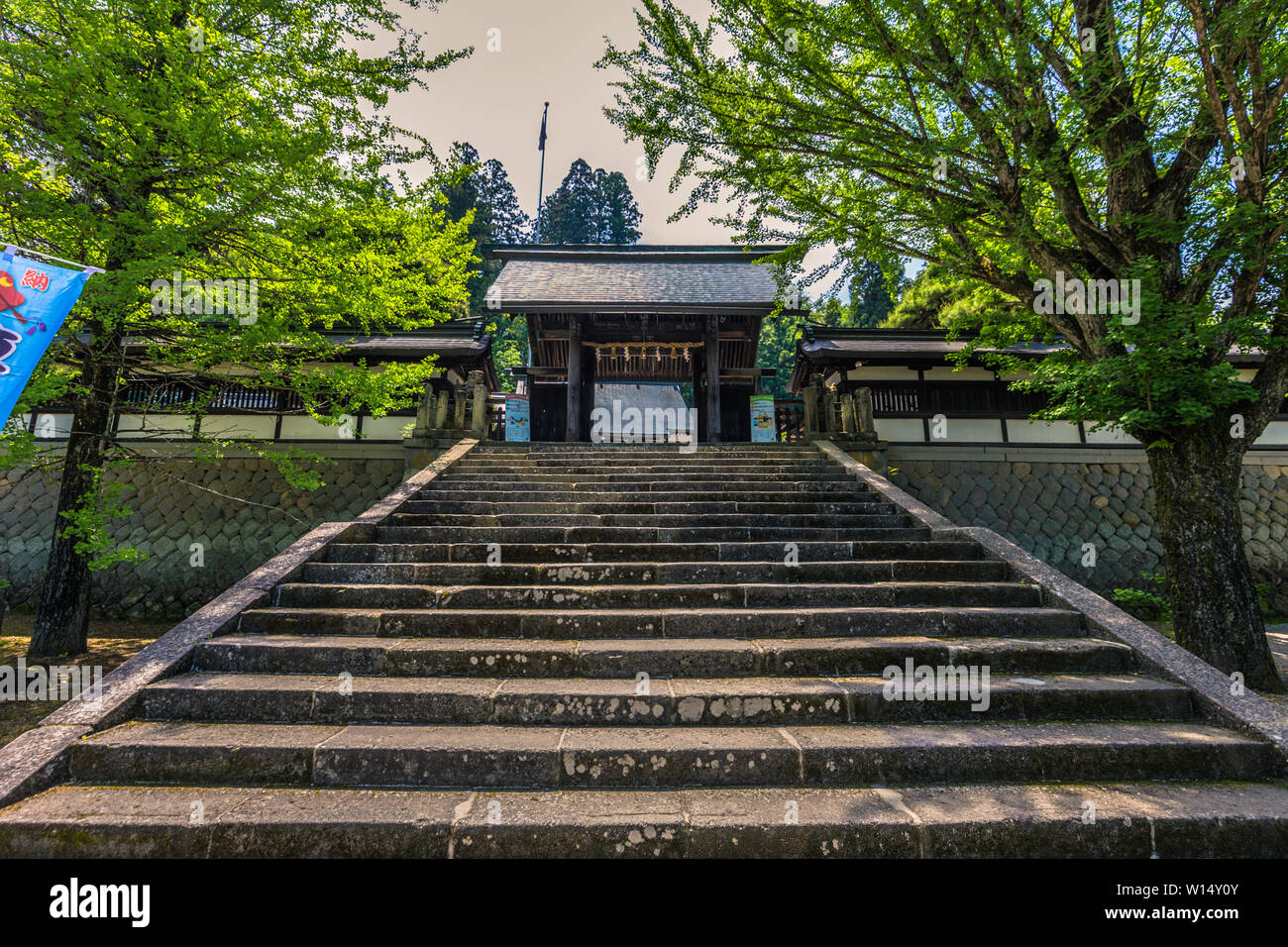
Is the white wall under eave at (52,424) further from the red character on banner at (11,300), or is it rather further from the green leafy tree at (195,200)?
the red character on banner at (11,300)

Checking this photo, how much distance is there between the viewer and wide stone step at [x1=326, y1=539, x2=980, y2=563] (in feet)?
17.7

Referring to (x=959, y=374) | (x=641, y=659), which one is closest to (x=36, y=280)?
(x=641, y=659)

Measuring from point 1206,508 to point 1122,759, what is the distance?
12.6ft

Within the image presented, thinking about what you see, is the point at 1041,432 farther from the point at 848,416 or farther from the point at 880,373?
the point at 848,416

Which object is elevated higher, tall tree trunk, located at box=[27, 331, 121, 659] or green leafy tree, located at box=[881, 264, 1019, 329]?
green leafy tree, located at box=[881, 264, 1019, 329]

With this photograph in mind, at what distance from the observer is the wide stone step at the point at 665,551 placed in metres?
5.41

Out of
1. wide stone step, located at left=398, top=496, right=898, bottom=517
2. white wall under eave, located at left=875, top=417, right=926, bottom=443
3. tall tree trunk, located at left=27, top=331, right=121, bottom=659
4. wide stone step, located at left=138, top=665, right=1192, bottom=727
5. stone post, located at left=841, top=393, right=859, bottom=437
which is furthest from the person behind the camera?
white wall under eave, located at left=875, top=417, right=926, bottom=443

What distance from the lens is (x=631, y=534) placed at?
5922mm

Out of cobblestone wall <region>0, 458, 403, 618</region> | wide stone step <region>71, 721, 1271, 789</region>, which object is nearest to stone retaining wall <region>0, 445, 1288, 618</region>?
cobblestone wall <region>0, 458, 403, 618</region>

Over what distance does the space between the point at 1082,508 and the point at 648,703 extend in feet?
38.8

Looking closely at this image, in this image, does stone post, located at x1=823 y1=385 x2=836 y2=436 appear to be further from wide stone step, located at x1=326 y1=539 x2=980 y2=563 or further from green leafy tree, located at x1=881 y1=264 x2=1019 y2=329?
wide stone step, located at x1=326 y1=539 x2=980 y2=563

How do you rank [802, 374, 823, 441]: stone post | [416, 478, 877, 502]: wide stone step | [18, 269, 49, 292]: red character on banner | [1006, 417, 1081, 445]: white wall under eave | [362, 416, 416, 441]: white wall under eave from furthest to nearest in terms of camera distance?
[1006, 417, 1081, 445]: white wall under eave, [362, 416, 416, 441]: white wall under eave, [802, 374, 823, 441]: stone post, [416, 478, 877, 502]: wide stone step, [18, 269, 49, 292]: red character on banner

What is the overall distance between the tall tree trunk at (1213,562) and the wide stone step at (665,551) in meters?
2.00

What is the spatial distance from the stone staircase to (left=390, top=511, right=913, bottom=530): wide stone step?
86 cm
